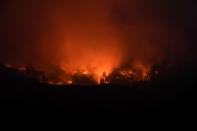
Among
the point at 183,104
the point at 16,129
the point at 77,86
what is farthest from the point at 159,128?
the point at 77,86

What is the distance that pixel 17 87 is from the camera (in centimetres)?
8400

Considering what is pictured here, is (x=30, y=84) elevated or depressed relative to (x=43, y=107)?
elevated

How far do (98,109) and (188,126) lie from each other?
36823 millimetres

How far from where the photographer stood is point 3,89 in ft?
270

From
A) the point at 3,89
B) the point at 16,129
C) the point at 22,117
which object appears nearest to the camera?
the point at 16,129

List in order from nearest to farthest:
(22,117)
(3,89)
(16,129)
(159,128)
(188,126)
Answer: (188,126) → (159,128) → (16,129) → (22,117) → (3,89)

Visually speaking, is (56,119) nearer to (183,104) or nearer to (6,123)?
(6,123)

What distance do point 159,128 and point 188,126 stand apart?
10943 millimetres

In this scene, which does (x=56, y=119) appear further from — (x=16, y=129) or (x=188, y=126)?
(x=188, y=126)

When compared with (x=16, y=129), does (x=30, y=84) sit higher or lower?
higher

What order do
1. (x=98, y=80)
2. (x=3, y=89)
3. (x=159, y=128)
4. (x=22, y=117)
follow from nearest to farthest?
(x=159, y=128), (x=22, y=117), (x=3, y=89), (x=98, y=80)

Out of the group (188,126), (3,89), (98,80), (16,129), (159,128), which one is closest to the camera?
(188,126)

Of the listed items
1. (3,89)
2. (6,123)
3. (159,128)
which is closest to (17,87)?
(3,89)

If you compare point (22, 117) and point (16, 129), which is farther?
point (22, 117)
